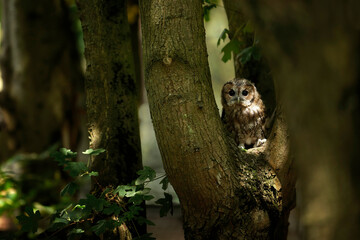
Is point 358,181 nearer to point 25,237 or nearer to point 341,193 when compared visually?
point 341,193

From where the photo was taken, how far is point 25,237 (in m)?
4.41

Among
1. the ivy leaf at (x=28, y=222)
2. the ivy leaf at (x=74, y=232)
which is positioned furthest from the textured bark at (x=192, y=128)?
the ivy leaf at (x=28, y=222)

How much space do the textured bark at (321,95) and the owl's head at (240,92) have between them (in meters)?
2.57

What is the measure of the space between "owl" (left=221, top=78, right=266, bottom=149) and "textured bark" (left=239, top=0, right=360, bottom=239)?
8.35 ft

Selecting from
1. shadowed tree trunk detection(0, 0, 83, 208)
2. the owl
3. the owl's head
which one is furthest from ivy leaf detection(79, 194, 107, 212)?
shadowed tree trunk detection(0, 0, 83, 208)

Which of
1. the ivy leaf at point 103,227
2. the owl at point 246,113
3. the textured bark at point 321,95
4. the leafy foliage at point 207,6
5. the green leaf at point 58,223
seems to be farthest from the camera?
the owl at point 246,113

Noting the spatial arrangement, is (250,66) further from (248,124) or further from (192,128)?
(192,128)

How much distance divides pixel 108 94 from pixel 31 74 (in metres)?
2.88

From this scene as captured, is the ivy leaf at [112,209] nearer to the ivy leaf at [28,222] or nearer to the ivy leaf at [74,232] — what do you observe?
the ivy leaf at [74,232]

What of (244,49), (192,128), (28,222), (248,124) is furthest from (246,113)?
(28,222)

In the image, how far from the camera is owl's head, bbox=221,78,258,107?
3.43 metres

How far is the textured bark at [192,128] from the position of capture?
7.23 ft

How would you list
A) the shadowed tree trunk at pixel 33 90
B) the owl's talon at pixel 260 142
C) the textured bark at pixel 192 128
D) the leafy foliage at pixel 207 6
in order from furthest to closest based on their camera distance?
the shadowed tree trunk at pixel 33 90, the owl's talon at pixel 260 142, the leafy foliage at pixel 207 6, the textured bark at pixel 192 128

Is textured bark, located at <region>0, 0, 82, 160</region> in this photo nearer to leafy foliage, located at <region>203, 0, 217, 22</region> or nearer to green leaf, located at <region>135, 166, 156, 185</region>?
leafy foliage, located at <region>203, 0, 217, 22</region>
